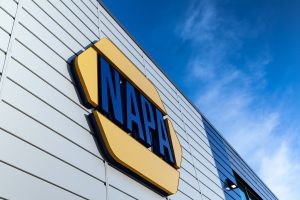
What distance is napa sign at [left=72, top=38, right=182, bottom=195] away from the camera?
13.7 ft

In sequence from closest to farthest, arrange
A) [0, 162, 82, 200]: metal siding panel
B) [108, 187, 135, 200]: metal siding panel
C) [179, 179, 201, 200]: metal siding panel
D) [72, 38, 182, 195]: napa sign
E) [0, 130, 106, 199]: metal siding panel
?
[0, 162, 82, 200]: metal siding panel
[0, 130, 106, 199]: metal siding panel
[108, 187, 135, 200]: metal siding panel
[72, 38, 182, 195]: napa sign
[179, 179, 201, 200]: metal siding panel

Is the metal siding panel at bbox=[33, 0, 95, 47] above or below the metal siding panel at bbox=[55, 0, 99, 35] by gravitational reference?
below

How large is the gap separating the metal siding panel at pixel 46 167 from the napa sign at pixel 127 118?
62cm

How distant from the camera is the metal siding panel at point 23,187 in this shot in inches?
103

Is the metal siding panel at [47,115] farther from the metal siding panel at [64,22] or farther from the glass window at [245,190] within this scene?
the glass window at [245,190]

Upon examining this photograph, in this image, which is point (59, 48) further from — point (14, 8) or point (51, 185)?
point (51, 185)

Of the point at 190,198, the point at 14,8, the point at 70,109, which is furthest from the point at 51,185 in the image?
the point at 190,198

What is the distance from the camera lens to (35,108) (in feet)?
10.9

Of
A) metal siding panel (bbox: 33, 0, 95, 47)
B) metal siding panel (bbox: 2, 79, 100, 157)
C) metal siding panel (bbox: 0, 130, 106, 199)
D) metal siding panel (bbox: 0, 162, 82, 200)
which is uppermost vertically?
metal siding panel (bbox: 33, 0, 95, 47)

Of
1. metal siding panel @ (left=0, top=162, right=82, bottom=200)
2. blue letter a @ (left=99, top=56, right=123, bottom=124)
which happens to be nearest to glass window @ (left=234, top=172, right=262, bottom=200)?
blue letter a @ (left=99, top=56, right=123, bottom=124)

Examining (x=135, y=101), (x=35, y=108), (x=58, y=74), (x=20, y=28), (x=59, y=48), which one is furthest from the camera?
(x=135, y=101)

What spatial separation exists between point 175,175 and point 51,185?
280 cm

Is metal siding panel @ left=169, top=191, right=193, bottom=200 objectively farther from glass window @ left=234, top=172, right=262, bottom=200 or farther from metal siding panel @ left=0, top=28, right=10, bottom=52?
glass window @ left=234, top=172, right=262, bottom=200

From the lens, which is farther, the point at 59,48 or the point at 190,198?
the point at 190,198
